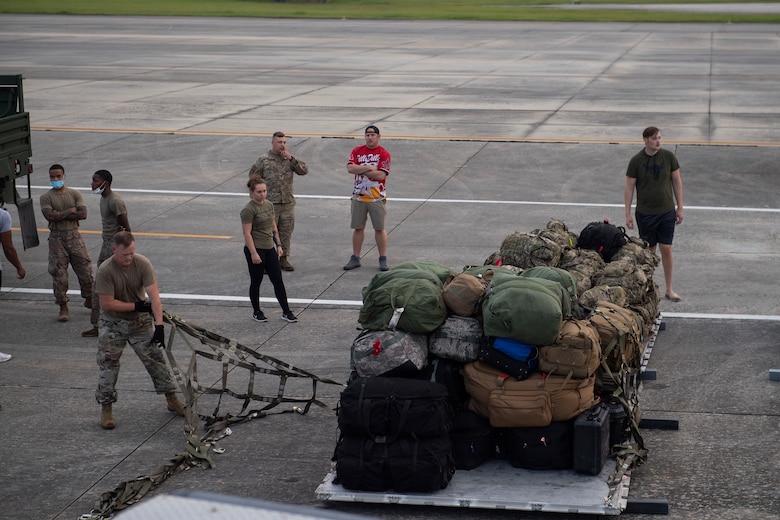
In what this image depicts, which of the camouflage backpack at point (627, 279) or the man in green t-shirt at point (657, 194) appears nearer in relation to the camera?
the camouflage backpack at point (627, 279)

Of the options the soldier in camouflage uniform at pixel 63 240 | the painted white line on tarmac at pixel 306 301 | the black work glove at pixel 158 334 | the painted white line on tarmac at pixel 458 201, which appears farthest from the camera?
A: the painted white line on tarmac at pixel 458 201

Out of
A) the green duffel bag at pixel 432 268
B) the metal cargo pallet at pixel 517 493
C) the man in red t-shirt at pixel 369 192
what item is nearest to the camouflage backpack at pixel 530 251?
the green duffel bag at pixel 432 268

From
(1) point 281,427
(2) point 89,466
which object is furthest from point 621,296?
(2) point 89,466

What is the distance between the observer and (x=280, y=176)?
14.3 meters

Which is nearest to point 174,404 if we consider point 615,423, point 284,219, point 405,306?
point 405,306

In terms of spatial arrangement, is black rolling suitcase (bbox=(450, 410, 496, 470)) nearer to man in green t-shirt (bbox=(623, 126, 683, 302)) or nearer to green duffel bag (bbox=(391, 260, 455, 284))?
green duffel bag (bbox=(391, 260, 455, 284))

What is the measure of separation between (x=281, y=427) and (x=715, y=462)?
11.8 ft

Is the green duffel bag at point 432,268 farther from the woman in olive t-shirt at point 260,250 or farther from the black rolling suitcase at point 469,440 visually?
the woman in olive t-shirt at point 260,250

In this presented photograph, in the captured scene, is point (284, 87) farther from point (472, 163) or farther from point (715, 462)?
point (715, 462)

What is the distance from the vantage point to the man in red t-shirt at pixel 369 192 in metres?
14.2

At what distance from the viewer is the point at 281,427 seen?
928cm

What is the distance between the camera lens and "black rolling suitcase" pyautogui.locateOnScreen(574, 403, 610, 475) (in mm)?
7762

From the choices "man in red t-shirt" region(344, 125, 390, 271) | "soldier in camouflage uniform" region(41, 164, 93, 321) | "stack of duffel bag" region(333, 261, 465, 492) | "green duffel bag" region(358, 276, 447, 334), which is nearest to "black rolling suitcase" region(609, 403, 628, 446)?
"stack of duffel bag" region(333, 261, 465, 492)

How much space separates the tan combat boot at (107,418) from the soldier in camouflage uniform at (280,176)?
516 centimetres
